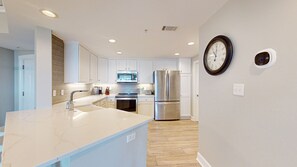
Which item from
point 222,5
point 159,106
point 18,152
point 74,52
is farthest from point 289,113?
point 159,106

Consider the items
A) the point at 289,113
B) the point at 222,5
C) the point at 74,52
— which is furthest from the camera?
the point at 74,52

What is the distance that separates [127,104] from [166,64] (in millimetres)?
2005

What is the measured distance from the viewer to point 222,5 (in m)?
1.74

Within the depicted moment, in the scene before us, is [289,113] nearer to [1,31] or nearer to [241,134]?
→ [241,134]

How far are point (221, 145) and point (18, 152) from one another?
6.28 ft

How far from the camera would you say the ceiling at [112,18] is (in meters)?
1.71

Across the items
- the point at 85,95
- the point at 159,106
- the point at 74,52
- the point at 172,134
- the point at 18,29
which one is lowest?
the point at 172,134

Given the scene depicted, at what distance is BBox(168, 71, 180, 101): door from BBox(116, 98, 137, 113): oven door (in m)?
1.20

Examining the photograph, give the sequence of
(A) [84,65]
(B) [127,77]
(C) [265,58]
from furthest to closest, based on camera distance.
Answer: (B) [127,77], (A) [84,65], (C) [265,58]

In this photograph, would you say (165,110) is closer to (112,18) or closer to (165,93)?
(165,93)

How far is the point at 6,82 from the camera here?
4020mm

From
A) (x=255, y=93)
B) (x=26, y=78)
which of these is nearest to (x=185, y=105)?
(x=255, y=93)

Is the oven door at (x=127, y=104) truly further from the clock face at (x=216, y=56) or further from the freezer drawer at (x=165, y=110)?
the clock face at (x=216, y=56)

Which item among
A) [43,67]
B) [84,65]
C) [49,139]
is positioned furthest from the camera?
[84,65]
